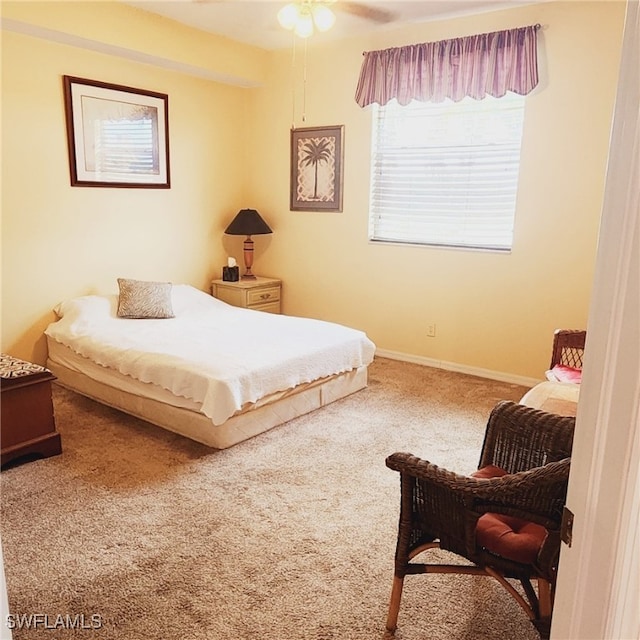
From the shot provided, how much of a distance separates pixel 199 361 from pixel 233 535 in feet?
3.72

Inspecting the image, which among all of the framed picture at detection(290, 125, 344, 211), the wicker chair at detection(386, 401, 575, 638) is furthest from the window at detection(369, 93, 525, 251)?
the wicker chair at detection(386, 401, 575, 638)

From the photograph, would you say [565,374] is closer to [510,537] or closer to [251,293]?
[510,537]

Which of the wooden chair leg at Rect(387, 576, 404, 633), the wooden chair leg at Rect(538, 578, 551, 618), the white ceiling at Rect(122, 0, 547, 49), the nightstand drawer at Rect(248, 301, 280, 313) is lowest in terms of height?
the wooden chair leg at Rect(387, 576, 404, 633)

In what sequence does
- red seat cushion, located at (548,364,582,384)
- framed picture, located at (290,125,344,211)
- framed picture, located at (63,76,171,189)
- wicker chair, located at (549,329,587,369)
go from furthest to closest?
framed picture, located at (290,125,344,211), framed picture, located at (63,76,171,189), wicker chair, located at (549,329,587,369), red seat cushion, located at (548,364,582,384)

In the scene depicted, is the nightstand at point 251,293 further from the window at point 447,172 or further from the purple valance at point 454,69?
the purple valance at point 454,69

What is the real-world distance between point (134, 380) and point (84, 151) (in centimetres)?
199

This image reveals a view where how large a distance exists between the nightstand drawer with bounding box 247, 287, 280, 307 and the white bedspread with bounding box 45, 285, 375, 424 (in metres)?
0.61

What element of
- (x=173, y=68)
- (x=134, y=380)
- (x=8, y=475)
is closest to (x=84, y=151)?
(x=173, y=68)

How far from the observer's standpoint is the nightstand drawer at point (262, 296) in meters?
5.25

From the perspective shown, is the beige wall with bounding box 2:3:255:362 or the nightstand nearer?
the beige wall with bounding box 2:3:255:362

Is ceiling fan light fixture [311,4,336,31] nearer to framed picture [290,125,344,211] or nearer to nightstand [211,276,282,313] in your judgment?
framed picture [290,125,344,211]

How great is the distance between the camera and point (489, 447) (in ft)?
6.91

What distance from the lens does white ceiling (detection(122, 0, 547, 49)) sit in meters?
3.94

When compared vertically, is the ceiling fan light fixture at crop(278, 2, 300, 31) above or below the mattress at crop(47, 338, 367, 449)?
above
